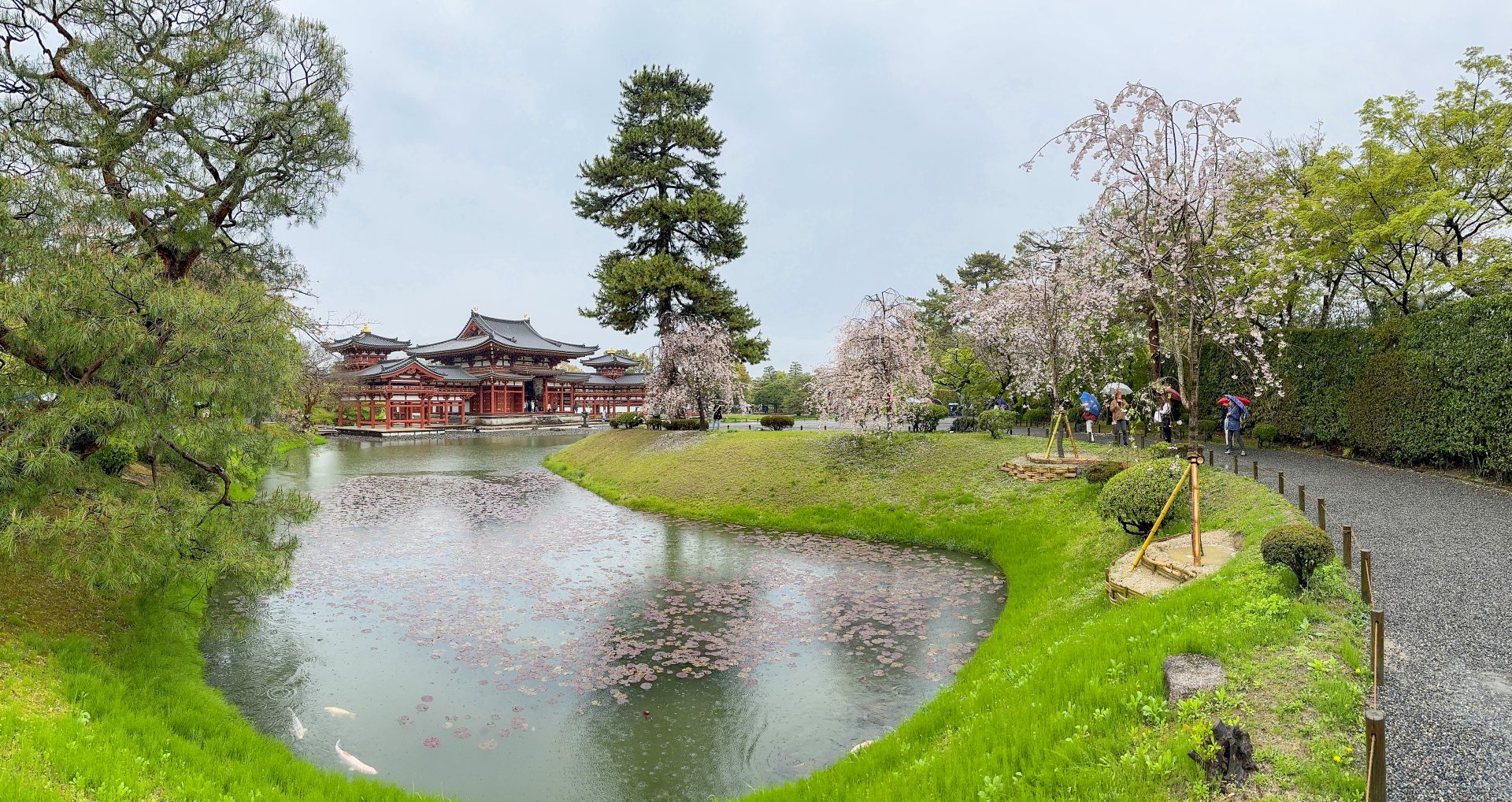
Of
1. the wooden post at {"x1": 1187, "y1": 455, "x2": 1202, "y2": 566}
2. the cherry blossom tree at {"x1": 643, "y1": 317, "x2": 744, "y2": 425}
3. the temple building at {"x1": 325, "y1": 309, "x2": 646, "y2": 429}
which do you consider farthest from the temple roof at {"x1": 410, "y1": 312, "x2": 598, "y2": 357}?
the wooden post at {"x1": 1187, "y1": 455, "x2": 1202, "y2": 566}

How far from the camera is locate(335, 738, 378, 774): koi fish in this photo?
6.71m

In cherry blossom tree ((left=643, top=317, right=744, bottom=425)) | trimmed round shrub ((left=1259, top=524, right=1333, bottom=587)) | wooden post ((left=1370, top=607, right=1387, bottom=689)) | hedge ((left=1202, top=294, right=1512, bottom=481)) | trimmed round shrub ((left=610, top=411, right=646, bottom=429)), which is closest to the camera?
wooden post ((left=1370, top=607, right=1387, bottom=689))

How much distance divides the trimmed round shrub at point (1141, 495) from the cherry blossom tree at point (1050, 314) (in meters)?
4.43

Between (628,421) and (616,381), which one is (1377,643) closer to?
(628,421)

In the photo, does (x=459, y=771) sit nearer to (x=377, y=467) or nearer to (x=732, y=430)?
(x=732, y=430)

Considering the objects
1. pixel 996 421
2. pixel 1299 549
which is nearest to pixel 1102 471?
pixel 996 421

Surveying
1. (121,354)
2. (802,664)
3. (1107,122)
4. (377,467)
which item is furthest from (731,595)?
(377,467)

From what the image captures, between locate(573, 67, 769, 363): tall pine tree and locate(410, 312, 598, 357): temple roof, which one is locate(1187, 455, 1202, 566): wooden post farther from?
locate(410, 312, 598, 357): temple roof

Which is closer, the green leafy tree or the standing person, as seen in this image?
the green leafy tree

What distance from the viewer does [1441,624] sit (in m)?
6.64

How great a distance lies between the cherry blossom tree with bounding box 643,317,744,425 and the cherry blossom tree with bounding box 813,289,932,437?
9805 millimetres

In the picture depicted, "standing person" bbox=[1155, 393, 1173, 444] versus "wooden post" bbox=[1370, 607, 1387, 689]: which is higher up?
"standing person" bbox=[1155, 393, 1173, 444]

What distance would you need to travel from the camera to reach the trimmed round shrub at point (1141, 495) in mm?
10945

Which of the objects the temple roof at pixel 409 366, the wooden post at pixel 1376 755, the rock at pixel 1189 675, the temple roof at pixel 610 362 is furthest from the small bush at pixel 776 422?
the temple roof at pixel 610 362
